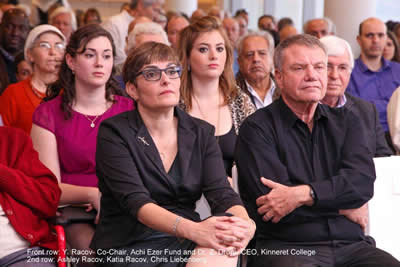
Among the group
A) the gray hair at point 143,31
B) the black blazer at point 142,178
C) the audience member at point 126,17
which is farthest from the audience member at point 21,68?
the black blazer at point 142,178

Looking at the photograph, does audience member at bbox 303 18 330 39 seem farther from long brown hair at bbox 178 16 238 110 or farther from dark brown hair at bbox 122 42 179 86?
dark brown hair at bbox 122 42 179 86

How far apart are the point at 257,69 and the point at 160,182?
7.49 ft

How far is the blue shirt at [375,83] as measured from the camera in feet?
18.9

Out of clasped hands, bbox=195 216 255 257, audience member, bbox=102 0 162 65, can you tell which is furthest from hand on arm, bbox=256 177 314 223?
audience member, bbox=102 0 162 65

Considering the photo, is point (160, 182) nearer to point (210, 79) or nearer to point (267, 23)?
point (210, 79)

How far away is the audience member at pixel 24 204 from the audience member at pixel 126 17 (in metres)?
3.67

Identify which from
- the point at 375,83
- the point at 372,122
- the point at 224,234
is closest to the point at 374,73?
the point at 375,83

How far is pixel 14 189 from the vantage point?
2.81 metres

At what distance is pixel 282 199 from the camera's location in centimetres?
273

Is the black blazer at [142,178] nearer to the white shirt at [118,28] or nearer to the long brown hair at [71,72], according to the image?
the long brown hair at [71,72]

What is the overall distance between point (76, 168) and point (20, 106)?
3.39 feet

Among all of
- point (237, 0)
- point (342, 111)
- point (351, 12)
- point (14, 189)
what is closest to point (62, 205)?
point (14, 189)

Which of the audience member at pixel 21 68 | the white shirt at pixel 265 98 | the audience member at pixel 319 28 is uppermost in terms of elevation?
the audience member at pixel 319 28

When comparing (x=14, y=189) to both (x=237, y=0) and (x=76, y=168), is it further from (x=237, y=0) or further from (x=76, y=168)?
(x=237, y=0)
